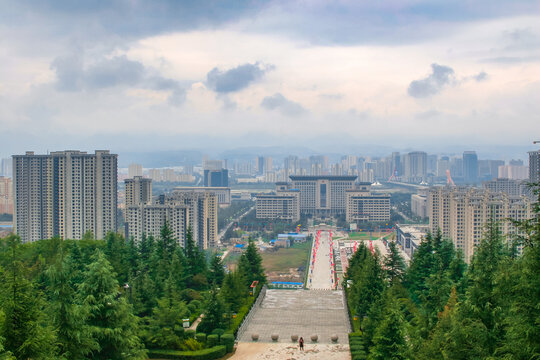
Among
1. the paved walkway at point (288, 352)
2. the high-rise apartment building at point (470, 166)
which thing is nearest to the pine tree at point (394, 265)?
the paved walkway at point (288, 352)

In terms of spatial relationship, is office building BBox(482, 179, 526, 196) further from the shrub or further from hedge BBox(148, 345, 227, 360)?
hedge BBox(148, 345, 227, 360)

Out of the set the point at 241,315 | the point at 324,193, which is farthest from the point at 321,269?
the point at 324,193

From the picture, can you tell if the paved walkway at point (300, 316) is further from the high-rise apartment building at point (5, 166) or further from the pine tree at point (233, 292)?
the high-rise apartment building at point (5, 166)

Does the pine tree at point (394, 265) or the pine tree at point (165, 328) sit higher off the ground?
the pine tree at point (394, 265)

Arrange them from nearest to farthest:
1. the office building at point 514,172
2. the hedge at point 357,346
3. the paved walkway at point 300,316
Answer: the hedge at point 357,346, the paved walkway at point 300,316, the office building at point 514,172

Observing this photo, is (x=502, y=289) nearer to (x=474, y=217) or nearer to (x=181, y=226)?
(x=474, y=217)

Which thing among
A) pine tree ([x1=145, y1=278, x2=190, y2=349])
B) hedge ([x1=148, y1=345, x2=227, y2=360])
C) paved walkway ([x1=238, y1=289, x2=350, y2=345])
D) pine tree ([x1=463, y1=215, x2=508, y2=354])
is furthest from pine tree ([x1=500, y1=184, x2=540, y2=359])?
pine tree ([x1=145, y1=278, x2=190, y2=349])

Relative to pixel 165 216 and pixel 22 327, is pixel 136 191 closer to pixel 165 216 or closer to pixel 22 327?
pixel 165 216
